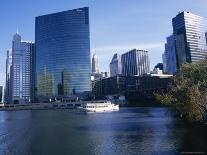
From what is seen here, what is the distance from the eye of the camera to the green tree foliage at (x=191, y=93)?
240 feet

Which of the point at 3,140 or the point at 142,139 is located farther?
the point at 3,140

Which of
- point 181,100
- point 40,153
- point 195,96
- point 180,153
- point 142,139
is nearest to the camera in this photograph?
point 180,153

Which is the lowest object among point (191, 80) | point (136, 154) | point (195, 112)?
point (136, 154)

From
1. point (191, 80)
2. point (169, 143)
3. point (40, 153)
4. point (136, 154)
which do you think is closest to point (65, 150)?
point (40, 153)

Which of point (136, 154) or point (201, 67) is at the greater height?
point (201, 67)

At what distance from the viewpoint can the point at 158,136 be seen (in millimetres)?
85375

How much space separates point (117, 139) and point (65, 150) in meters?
17.4

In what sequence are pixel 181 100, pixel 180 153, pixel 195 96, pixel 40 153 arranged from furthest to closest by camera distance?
pixel 181 100
pixel 195 96
pixel 40 153
pixel 180 153

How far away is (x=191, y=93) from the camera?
73.4m

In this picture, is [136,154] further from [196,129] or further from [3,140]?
[3,140]

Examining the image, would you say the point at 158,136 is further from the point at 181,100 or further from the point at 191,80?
the point at 191,80

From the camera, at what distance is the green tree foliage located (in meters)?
73.2

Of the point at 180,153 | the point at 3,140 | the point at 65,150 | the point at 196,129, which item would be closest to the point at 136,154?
the point at 180,153

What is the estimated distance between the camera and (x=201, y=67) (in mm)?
90312
